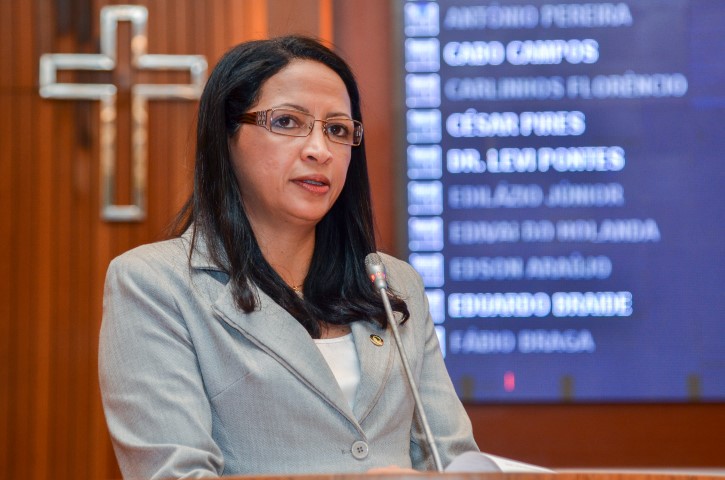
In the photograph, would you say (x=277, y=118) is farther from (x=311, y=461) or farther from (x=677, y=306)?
(x=677, y=306)

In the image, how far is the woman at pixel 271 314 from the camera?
1.76 m

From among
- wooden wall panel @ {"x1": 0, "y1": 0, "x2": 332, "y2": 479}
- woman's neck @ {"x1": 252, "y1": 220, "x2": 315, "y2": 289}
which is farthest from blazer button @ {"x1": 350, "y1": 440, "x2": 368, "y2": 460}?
wooden wall panel @ {"x1": 0, "y1": 0, "x2": 332, "y2": 479}

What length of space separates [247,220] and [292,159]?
170mm

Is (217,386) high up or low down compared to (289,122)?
down

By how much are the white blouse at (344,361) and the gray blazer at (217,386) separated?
0.08ft

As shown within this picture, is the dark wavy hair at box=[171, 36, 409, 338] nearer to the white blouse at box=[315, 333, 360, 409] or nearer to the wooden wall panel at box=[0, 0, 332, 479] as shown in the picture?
the white blouse at box=[315, 333, 360, 409]

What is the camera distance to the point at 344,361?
1.96m

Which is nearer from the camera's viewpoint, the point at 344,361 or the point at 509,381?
the point at 344,361

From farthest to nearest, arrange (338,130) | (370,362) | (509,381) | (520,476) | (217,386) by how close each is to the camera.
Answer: (509,381), (338,130), (370,362), (217,386), (520,476)

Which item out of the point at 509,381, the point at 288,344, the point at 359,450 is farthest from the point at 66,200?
the point at 359,450

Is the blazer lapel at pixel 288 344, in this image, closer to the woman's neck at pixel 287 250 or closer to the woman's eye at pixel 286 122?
the woman's neck at pixel 287 250

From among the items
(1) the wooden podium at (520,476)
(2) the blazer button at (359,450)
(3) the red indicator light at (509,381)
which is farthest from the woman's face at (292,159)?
(3) the red indicator light at (509,381)

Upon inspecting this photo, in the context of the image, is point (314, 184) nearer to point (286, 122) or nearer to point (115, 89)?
point (286, 122)

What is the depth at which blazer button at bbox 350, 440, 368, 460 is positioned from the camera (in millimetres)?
1843
